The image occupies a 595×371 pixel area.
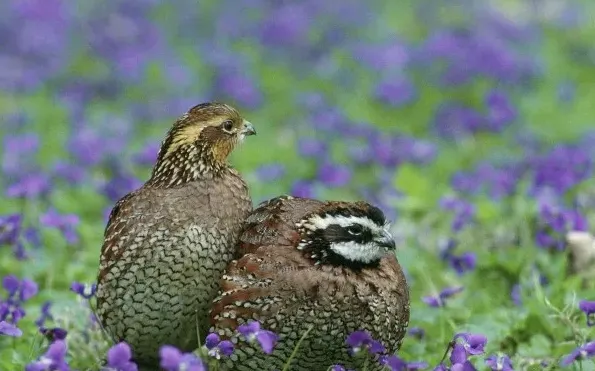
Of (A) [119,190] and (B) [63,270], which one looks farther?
(A) [119,190]

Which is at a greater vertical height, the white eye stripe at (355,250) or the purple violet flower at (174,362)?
the white eye stripe at (355,250)

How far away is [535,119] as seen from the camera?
479 inches

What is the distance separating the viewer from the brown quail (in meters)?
5.66

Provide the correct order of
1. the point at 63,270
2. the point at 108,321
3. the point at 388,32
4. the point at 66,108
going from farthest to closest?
the point at 388,32 < the point at 66,108 < the point at 63,270 < the point at 108,321

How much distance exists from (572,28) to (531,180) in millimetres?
7630

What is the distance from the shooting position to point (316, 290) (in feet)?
17.6

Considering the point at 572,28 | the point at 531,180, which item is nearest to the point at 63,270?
the point at 531,180

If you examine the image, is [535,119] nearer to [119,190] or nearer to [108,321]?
[119,190]

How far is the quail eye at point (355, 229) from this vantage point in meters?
5.43

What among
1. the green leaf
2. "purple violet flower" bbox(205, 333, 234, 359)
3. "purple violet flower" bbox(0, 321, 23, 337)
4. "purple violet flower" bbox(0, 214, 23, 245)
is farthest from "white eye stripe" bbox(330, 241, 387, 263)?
the green leaf

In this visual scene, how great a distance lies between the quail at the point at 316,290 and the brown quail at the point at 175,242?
157 mm

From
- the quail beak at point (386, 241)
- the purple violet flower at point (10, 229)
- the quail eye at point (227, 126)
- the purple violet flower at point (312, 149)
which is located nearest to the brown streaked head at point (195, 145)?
the quail eye at point (227, 126)

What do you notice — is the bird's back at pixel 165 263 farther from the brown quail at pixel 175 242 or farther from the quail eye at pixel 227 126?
the quail eye at pixel 227 126

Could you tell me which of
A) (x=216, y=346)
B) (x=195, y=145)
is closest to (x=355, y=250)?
(x=216, y=346)
